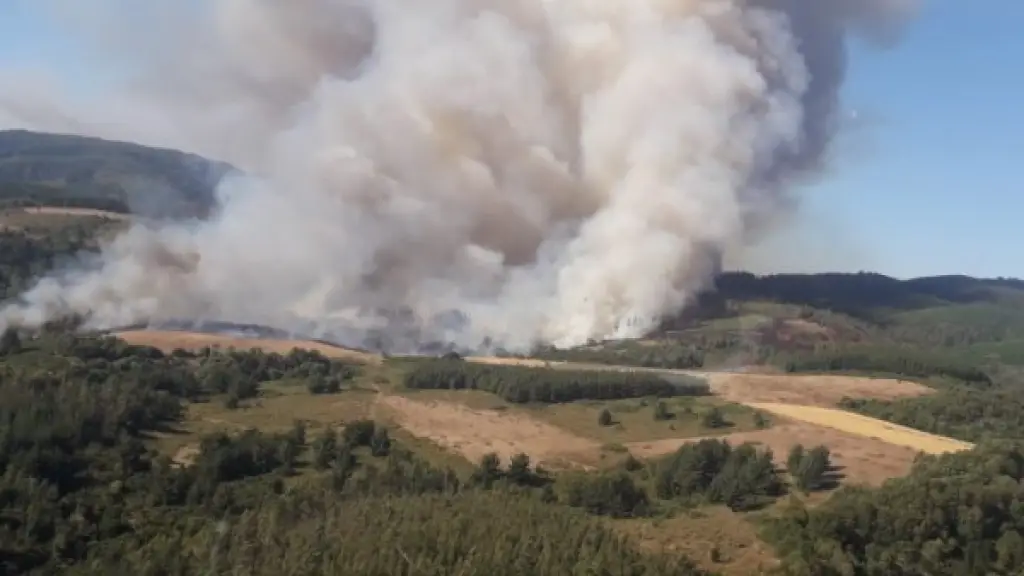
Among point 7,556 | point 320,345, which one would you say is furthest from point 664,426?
point 7,556

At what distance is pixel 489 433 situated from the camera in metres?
50.8

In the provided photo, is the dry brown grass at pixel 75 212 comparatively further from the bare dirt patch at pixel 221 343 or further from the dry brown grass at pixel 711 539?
the dry brown grass at pixel 711 539

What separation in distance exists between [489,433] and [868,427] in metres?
18.4

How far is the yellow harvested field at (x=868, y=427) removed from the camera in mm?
50406

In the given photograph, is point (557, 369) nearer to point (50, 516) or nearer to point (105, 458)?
point (105, 458)

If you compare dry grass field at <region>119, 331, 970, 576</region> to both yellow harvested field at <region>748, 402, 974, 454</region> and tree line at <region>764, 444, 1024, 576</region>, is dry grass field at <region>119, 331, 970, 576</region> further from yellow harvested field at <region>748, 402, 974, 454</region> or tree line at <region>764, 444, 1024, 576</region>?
tree line at <region>764, 444, 1024, 576</region>

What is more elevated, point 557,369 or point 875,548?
point 557,369

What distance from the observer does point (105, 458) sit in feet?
135

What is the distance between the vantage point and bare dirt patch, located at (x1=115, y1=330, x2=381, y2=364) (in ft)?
214

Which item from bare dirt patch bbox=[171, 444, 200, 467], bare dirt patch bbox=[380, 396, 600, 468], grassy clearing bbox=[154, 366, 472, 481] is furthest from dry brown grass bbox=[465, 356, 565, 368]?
bare dirt patch bbox=[171, 444, 200, 467]

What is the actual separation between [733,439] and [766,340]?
45189mm

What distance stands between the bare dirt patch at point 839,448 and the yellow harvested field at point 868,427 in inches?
43.2

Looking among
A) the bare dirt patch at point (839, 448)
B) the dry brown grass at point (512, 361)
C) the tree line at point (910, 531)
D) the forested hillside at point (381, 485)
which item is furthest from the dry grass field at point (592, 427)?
the dry brown grass at point (512, 361)

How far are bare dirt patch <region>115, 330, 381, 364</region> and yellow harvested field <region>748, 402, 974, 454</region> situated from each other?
80.8 ft
